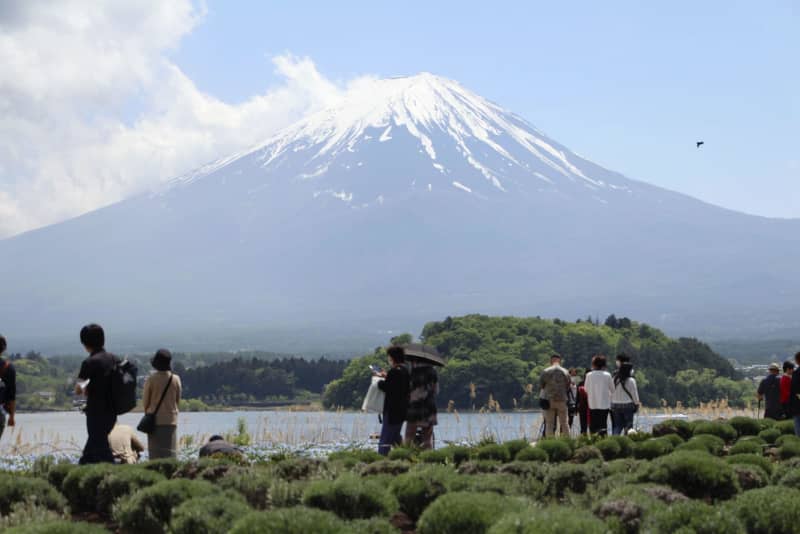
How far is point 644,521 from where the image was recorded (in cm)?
809

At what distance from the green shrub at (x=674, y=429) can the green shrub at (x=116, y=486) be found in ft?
30.8

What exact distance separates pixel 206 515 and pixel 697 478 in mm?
4576

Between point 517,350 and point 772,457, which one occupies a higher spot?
point 517,350

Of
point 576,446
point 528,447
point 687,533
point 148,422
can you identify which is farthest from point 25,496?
point 576,446

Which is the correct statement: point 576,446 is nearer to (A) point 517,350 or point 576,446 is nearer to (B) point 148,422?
(B) point 148,422

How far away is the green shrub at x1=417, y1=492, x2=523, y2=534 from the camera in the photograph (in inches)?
316

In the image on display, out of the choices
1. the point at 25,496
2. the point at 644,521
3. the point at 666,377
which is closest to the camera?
the point at 644,521

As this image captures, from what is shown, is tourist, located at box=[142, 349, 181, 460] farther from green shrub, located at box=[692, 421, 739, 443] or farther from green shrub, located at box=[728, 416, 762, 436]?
green shrub, located at box=[728, 416, 762, 436]

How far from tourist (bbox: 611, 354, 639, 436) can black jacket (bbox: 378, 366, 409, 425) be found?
17.5ft

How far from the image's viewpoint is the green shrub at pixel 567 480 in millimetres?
10648

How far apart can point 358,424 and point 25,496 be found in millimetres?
12767

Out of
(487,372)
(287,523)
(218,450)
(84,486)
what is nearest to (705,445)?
(218,450)

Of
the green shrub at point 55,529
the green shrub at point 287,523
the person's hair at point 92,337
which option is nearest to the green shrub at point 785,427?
the person's hair at point 92,337

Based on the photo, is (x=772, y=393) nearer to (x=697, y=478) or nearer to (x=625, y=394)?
(x=625, y=394)
